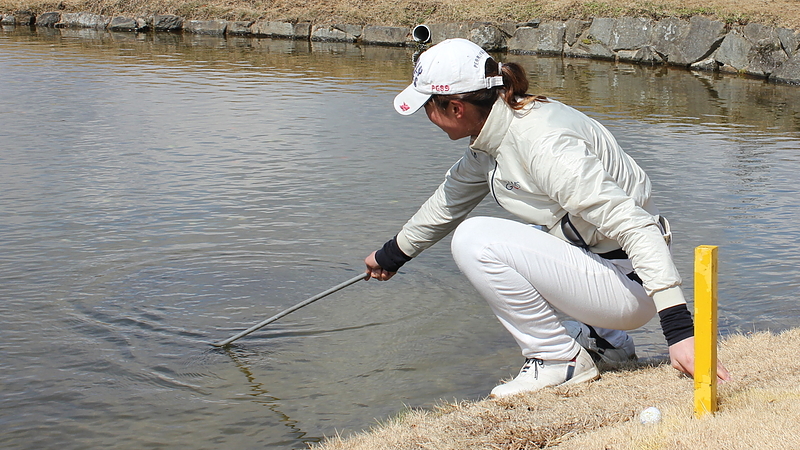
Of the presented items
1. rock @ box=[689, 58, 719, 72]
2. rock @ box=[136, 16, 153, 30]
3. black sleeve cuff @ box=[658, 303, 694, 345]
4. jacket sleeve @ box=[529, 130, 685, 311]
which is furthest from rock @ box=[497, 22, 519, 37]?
black sleeve cuff @ box=[658, 303, 694, 345]

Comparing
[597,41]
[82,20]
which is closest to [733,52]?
[597,41]

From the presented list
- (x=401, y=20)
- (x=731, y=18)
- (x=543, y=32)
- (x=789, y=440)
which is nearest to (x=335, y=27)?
(x=401, y=20)

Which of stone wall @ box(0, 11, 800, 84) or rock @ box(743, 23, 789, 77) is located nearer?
rock @ box(743, 23, 789, 77)

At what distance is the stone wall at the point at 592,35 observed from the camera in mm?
14227

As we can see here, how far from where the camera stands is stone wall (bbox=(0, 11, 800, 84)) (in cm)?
1423

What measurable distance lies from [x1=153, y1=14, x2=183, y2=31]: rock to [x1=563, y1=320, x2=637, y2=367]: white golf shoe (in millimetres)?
22465

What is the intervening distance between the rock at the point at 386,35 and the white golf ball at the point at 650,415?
18.6 meters

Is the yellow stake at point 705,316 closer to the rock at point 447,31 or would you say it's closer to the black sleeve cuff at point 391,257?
the black sleeve cuff at point 391,257

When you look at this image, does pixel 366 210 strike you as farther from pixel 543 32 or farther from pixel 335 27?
pixel 335 27

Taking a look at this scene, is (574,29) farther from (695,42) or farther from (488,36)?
(695,42)

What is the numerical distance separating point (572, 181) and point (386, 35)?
18.9 metres

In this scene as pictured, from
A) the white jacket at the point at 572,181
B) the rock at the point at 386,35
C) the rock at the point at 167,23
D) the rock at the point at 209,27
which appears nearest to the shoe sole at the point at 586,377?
the white jacket at the point at 572,181

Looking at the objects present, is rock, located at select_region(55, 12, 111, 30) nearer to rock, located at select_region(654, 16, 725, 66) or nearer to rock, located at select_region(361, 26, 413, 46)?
rock, located at select_region(361, 26, 413, 46)

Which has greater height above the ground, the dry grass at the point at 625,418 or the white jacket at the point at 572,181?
the white jacket at the point at 572,181
